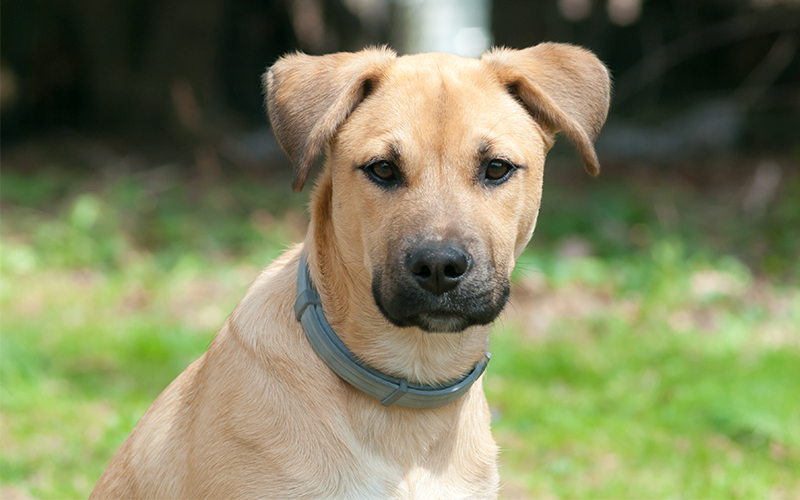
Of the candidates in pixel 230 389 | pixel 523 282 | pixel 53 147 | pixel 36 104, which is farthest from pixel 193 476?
pixel 36 104

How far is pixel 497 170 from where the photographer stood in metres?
2.90

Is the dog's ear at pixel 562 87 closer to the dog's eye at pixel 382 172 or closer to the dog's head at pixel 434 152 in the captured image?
the dog's head at pixel 434 152

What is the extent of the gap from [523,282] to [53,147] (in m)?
9.51

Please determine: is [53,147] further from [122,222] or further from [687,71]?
[687,71]

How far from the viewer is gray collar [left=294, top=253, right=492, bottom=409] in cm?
270

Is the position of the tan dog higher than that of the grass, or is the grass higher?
the tan dog

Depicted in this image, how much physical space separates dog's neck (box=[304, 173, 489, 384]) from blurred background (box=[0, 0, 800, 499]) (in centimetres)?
190

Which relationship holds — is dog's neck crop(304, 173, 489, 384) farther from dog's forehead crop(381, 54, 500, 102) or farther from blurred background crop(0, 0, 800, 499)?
blurred background crop(0, 0, 800, 499)

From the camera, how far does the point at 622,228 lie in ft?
28.6

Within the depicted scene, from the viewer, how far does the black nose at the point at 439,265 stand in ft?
8.39

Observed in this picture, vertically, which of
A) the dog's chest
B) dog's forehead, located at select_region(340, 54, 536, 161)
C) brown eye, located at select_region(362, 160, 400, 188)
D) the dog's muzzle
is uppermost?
dog's forehead, located at select_region(340, 54, 536, 161)

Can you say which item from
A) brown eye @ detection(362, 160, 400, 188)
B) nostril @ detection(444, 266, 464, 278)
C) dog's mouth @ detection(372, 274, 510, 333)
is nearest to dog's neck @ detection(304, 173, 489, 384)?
dog's mouth @ detection(372, 274, 510, 333)

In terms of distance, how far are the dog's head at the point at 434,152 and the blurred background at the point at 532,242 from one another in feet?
7.44

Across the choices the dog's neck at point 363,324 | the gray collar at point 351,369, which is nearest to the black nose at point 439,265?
the dog's neck at point 363,324
